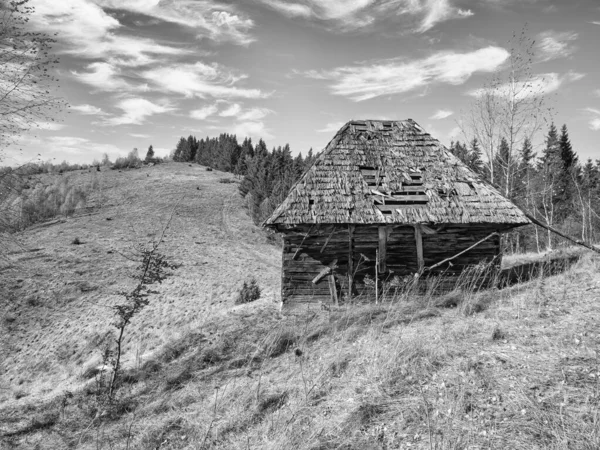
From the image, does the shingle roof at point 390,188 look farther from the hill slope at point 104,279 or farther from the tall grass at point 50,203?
the tall grass at point 50,203

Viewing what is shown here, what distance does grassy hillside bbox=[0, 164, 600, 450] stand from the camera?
3.18m

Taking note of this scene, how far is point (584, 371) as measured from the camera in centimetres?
359

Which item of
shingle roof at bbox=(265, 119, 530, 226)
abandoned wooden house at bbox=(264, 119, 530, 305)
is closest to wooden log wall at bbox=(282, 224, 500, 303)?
abandoned wooden house at bbox=(264, 119, 530, 305)

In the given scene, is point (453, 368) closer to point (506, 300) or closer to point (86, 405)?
point (506, 300)

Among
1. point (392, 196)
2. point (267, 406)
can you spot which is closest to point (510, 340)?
point (267, 406)

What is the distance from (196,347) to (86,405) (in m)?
2.06

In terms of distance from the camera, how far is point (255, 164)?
36.8m

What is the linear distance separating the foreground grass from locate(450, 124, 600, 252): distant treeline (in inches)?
531

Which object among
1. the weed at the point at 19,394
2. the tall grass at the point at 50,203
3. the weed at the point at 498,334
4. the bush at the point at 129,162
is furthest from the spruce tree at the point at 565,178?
the bush at the point at 129,162

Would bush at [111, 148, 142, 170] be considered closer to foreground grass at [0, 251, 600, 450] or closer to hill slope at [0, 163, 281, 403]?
hill slope at [0, 163, 281, 403]

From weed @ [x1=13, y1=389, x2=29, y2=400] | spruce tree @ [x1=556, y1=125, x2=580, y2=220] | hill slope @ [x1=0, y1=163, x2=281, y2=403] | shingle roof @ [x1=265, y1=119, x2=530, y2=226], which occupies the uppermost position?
spruce tree @ [x1=556, y1=125, x2=580, y2=220]

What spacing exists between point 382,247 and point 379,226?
0.59m

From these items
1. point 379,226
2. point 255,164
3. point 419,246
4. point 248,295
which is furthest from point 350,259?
point 255,164

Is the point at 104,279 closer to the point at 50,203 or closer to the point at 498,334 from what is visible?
the point at 498,334
